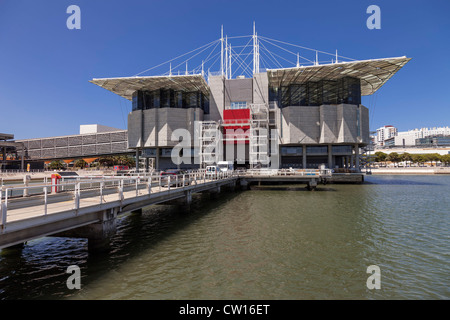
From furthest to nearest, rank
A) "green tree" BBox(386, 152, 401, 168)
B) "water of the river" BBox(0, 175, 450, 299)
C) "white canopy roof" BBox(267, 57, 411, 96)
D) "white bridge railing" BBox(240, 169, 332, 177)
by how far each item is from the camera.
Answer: "green tree" BBox(386, 152, 401, 168)
"white canopy roof" BBox(267, 57, 411, 96)
"white bridge railing" BBox(240, 169, 332, 177)
"water of the river" BBox(0, 175, 450, 299)

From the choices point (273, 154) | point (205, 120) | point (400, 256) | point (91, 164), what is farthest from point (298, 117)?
point (91, 164)

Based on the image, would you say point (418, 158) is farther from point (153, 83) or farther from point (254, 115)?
point (153, 83)

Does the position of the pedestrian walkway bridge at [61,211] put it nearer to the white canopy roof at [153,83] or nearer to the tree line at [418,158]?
the white canopy roof at [153,83]

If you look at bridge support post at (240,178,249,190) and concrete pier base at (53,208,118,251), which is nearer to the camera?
concrete pier base at (53,208,118,251)

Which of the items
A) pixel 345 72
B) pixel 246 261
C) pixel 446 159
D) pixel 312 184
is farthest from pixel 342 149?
pixel 446 159

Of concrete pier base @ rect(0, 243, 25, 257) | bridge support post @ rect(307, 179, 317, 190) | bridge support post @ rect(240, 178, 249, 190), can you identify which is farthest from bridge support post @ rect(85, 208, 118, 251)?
bridge support post @ rect(307, 179, 317, 190)

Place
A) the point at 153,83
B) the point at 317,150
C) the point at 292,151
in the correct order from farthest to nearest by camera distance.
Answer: the point at 292,151 < the point at 317,150 < the point at 153,83

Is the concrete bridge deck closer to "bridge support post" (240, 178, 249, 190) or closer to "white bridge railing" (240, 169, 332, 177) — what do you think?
"bridge support post" (240, 178, 249, 190)

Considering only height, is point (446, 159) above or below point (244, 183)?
above

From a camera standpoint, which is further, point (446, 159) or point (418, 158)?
point (418, 158)

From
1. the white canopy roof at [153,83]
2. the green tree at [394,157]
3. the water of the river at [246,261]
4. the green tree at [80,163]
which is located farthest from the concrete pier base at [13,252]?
the green tree at [394,157]

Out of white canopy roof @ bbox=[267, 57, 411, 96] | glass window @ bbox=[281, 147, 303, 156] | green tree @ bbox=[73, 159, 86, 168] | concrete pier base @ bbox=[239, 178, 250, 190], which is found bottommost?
concrete pier base @ bbox=[239, 178, 250, 190]
